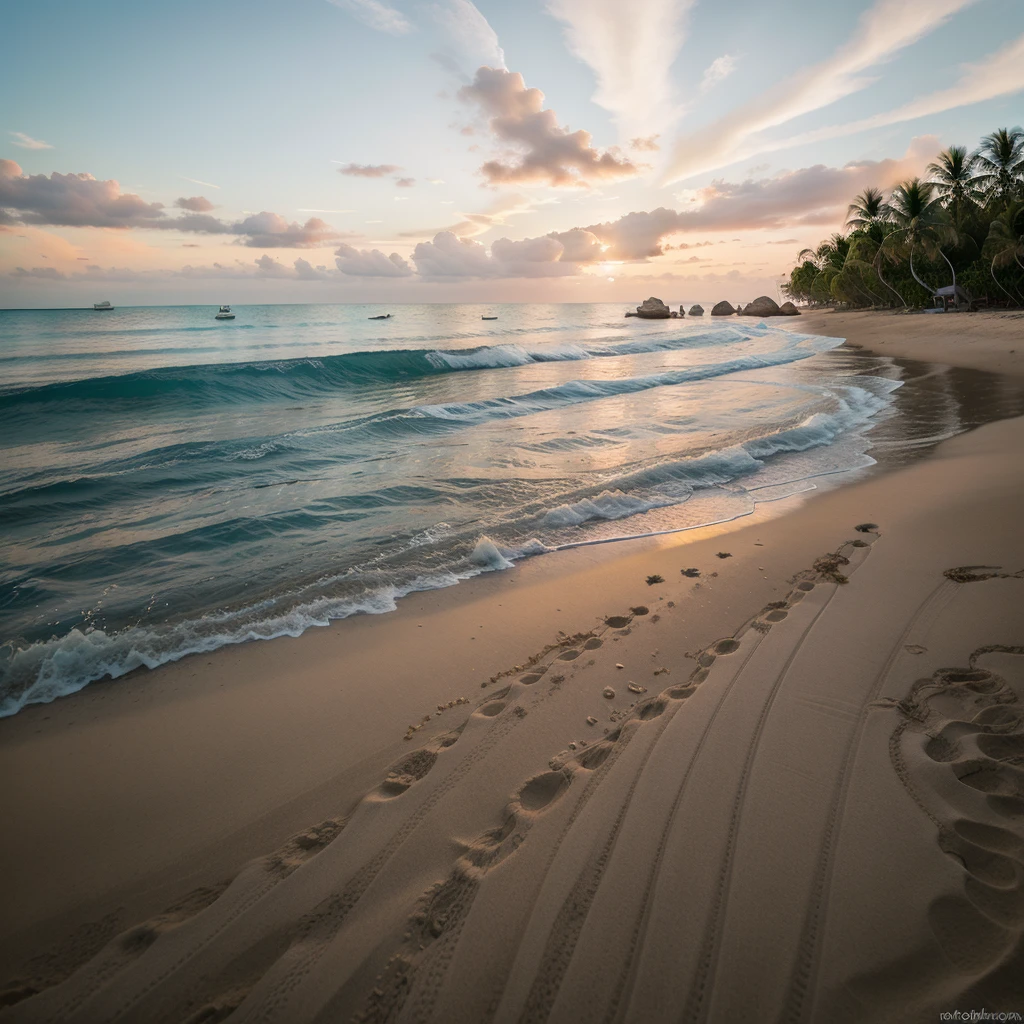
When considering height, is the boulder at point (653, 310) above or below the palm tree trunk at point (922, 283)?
above

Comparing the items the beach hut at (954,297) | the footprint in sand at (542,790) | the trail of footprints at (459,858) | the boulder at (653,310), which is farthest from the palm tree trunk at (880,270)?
the footprint in sand at (542,790)

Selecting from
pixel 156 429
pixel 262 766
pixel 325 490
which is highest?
pixel 156 429

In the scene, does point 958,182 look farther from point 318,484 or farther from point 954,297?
point 318,484

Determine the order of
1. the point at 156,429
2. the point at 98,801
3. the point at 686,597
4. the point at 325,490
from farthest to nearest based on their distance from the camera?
the point at 156,429 → the point at 325,490 → the point at 686,597 → the point at 98,801

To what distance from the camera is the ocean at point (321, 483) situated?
5.09 m

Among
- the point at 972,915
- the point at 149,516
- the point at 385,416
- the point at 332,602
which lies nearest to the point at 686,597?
the point at 972,915

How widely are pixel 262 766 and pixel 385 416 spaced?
40.4 feet

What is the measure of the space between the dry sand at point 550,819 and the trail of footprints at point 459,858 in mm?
13

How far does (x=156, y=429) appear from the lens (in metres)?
14.0

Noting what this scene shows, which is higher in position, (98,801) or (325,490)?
(325,490)

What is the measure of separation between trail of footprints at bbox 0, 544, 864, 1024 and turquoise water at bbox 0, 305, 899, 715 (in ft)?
7.23

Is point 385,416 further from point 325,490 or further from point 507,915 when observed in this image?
point 507,915

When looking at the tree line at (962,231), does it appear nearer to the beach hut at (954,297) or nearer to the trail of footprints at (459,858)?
the beach hut at (954,297)

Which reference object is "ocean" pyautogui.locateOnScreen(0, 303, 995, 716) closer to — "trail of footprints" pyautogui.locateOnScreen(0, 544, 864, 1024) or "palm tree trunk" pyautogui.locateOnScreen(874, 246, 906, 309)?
"trail of footprints" pyautogui.locateOnScreen(0, 544, 864, 1024)
